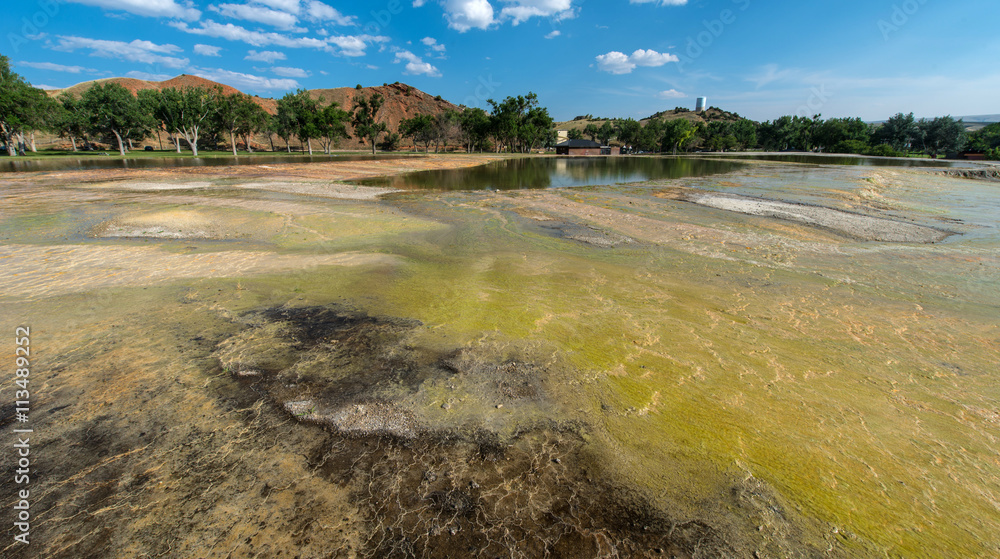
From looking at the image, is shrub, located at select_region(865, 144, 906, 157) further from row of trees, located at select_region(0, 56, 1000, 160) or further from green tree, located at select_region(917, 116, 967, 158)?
green tree, located at select_region(917, 116, 967, 158)

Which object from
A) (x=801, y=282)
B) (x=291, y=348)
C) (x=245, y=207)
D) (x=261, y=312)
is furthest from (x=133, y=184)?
(x=801, y=282)

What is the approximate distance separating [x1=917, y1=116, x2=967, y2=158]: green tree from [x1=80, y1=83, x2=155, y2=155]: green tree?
494 ft

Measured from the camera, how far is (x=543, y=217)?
1509cm

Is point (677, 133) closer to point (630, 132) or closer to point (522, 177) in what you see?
point (630, 132)

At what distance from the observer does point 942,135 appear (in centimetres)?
8262

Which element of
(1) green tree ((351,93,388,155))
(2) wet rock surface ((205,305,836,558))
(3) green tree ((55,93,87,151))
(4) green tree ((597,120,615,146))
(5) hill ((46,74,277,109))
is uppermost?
(5) hill ((46,74,277,109))

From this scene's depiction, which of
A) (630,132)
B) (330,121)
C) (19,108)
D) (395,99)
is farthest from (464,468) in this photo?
(395,99)

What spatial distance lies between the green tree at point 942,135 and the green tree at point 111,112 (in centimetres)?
15049

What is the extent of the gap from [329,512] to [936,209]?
91.4 ft

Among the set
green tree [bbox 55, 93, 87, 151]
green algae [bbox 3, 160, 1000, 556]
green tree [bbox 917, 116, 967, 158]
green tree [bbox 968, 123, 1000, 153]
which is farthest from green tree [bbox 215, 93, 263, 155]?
green tree [bbox 968, 123, 1000, 153]

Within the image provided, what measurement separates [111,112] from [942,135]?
503 ft

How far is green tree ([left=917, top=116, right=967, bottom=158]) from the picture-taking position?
8050cm

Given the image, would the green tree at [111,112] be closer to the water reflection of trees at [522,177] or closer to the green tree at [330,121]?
the green tree at [330,121]

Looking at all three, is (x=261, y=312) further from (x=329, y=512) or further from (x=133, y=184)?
(x=133, y=184)
